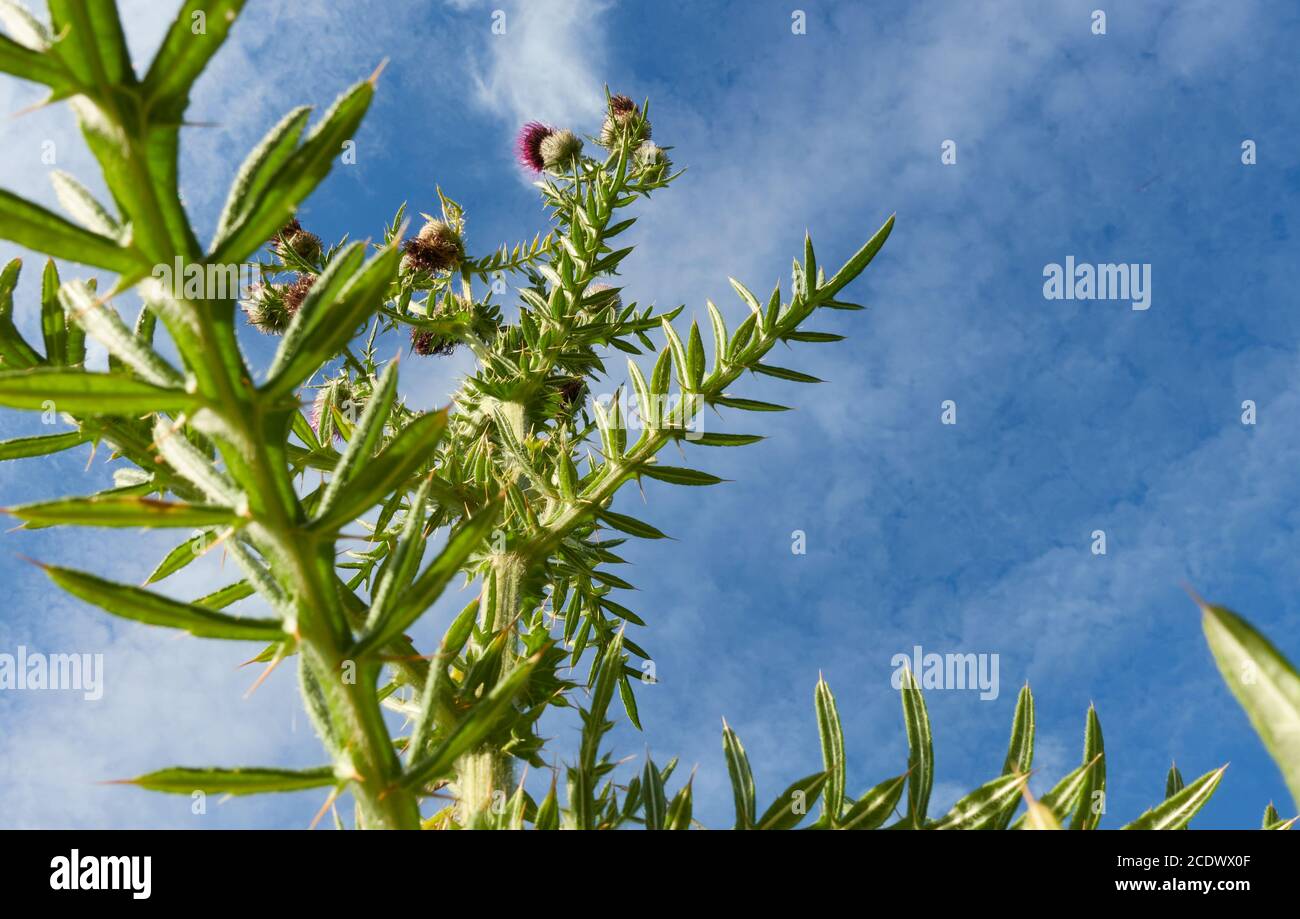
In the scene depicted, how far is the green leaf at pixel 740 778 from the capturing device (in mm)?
1064

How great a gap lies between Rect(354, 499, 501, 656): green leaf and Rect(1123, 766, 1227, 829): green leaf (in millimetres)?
712

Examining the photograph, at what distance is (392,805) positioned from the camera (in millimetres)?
764

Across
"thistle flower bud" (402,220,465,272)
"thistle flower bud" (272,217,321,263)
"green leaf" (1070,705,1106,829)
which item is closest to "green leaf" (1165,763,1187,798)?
"green leaf" (1070,705,1106,829)

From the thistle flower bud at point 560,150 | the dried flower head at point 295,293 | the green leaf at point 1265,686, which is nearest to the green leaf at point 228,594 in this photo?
the green leaf at point 1265,686

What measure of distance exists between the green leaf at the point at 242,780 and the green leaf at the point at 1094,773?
80 cm

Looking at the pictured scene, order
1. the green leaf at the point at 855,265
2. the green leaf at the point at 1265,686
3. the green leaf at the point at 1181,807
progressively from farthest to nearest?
1. the green leaf at the point at 855,265
2. the green leaf at the point at 1181,807
3. the green leaf at the point at 1265,686

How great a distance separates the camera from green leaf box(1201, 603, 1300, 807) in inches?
20.1

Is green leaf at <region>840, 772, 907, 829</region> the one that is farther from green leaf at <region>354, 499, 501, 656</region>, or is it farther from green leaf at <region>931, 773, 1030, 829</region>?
green leaf at <region>354, 499, 501, 656</region>

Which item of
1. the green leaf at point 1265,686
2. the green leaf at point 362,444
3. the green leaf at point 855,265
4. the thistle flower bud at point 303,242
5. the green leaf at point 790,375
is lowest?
the green leaf at point 1265,686

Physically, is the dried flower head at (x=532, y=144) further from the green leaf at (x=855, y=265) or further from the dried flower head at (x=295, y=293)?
the green leaf at (x=855, y=265)

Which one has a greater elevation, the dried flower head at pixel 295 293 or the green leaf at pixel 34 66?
the dried flower head at pixel 295 293

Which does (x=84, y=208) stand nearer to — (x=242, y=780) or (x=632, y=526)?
(x=242, y=780)
